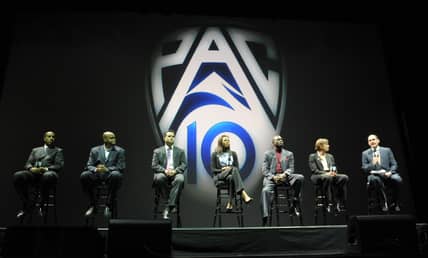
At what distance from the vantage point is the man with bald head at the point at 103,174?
17.1ft

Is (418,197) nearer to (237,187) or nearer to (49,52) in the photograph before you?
(237,187)

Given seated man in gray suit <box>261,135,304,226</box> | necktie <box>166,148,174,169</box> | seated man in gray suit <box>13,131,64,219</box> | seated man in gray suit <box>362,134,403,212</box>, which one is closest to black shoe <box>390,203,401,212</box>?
seated man in gray suit <box>362,134,403,212</box>

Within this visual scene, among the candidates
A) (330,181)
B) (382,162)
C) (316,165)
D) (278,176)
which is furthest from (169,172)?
(382,162)

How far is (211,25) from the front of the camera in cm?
696

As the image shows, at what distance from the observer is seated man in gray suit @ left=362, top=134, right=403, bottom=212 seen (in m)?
5.50

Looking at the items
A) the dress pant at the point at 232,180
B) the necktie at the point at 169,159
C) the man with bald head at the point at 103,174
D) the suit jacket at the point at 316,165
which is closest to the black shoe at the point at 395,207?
the suit jacket at the point at 316,165

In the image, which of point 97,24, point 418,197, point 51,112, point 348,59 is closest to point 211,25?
point 97,24

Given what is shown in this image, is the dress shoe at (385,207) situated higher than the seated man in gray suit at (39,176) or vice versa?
the seated man in gray suit at (39,176)

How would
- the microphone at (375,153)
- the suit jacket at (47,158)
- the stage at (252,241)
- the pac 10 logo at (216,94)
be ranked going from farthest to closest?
the pac 10 logo at (216,94) < the microphone at (375,153) < the suit jacket at (47,158) < the stage at (252,241)

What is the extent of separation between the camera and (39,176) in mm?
5207

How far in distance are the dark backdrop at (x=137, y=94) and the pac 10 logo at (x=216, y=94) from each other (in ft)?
0.69

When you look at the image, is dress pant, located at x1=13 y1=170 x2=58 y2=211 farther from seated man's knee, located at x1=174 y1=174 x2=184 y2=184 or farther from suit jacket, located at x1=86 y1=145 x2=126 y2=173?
seated man's knee, located at x1=174 y1=174 x2=184 y2=184

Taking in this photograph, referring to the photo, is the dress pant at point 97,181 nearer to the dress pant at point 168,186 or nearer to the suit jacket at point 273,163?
the dress pant at point 168,186

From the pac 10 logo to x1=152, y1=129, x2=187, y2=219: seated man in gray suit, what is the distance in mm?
645
